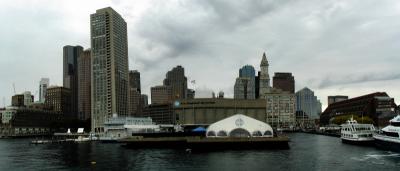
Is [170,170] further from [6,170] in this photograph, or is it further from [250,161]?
[6,170]

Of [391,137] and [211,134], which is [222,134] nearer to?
[211,134]

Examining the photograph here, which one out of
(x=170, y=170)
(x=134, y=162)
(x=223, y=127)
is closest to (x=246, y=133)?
(x=223, y=127)

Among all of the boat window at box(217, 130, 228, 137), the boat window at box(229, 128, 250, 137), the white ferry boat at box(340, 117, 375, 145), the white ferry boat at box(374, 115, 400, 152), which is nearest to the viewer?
the white ferry boat at box(374, 115, 400, 152)

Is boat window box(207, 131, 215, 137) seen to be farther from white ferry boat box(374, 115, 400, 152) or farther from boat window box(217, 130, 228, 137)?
white ferry boat box(374, 115, 400, 152)

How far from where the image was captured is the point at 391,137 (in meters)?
125

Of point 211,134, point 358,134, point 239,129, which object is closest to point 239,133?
point 239,129

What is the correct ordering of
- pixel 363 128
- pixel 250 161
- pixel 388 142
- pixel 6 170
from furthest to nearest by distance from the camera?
pixel 363 128 → pixel 388 142 → pixel 250 161 → pixel 6 170

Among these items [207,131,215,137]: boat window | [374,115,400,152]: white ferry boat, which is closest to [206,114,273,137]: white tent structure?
[207,131,215,137]: boat window

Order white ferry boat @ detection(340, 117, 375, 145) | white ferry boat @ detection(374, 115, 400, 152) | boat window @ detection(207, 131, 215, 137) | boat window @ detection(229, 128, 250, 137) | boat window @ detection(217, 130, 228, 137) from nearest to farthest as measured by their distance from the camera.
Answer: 1. white ferry boat @ detection(374, 115, 400, 152)
2. boat window @ detection(229, 128, 250, 137)
3. boat window @ detection(217, 130, 228, 137)
4. white ferry boat @ detection(340, 117, 375, 145)
5. boat window @ detection(207, 131, 215, 137)

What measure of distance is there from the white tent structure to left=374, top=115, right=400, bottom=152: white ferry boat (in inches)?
1531

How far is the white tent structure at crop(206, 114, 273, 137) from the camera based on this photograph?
154 metres

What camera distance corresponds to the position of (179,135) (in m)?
176

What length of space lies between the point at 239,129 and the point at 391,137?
50825mm

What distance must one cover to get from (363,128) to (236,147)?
5465cm
